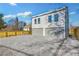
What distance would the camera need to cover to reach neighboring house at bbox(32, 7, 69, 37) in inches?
124

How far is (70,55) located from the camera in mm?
3137

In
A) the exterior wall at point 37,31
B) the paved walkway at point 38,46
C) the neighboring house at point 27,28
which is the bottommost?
the paved walkway at point 38,46

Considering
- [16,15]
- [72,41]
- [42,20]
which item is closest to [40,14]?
[42,20]

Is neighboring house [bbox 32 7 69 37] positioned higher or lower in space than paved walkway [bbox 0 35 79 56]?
higher

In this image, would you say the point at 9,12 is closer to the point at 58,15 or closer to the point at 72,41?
the point at 58,15

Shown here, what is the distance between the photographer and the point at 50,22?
3178 millimetres

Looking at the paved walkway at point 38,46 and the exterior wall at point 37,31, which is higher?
the exterior wall at point 37,31

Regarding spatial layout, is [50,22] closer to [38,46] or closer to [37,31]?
[37,31]

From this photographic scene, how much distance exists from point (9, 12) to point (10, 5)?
0.08 meters

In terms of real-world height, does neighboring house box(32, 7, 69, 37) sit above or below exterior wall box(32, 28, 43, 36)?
above

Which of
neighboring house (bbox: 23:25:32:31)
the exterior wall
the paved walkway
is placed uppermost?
neighboring house (bbox: 23:25:32:31)

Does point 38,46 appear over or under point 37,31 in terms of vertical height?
under

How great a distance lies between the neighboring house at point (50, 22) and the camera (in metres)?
3.16

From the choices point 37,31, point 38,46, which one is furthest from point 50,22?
point 38,46
